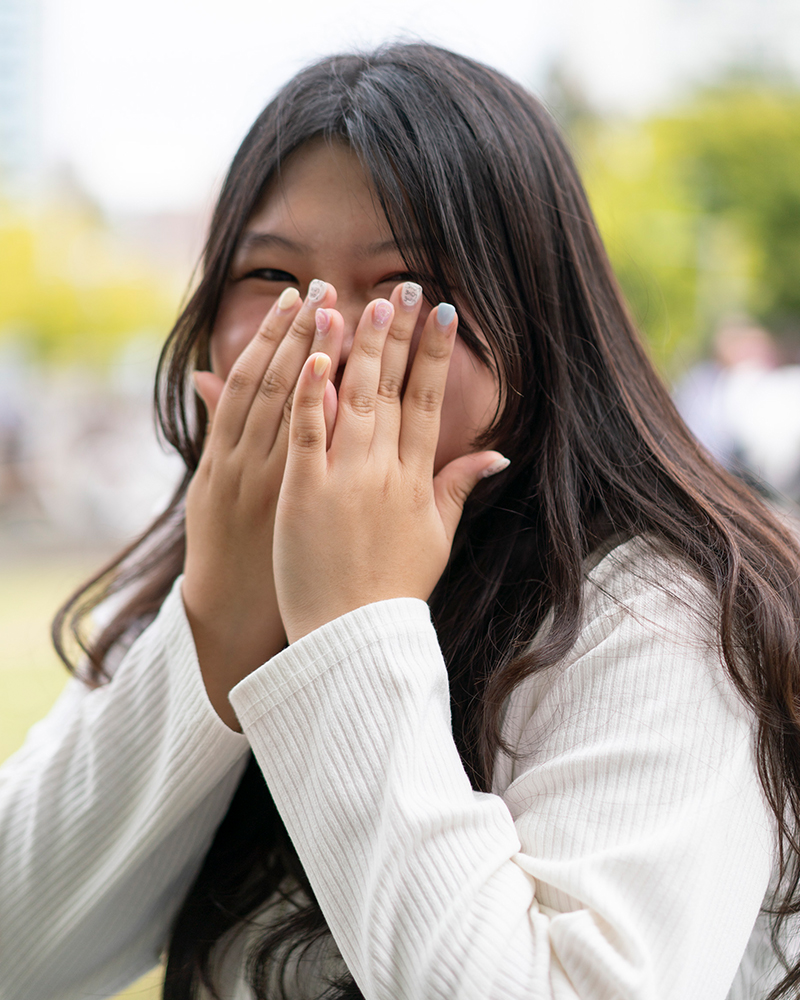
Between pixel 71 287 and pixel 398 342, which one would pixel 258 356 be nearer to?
pixel 398 342

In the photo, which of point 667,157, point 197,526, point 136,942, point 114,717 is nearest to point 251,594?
point 197,526

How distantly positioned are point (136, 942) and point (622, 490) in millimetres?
957

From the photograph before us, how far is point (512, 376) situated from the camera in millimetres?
1227

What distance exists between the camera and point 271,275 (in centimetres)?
128

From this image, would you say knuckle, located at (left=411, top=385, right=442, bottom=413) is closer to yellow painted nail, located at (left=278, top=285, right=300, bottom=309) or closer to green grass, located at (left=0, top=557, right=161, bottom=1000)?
yellow painted nail, located at (left=278, top=285, right=300, bottom=309)

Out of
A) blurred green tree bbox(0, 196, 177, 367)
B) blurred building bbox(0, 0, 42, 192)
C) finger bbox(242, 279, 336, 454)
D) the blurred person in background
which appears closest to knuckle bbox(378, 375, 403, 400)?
finger bbox(242, 279, 336, 454)

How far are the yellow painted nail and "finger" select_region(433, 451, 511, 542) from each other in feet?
0.97

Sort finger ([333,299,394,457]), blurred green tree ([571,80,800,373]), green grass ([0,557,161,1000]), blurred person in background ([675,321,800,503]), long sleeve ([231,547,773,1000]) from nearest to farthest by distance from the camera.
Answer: long sleeve ([231,547,773,1000]), finger ([333,299,394,457]), green grass ([0,557,161,1000]), blurred person in background ([675,321,800,503]), blurred green tree ([571,80,800,373])

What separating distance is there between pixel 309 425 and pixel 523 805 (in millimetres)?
489

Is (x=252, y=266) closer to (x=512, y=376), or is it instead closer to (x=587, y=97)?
(x=512, y=376)

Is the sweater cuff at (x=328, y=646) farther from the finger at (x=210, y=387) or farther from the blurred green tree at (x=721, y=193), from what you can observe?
the blurred green tree at (x=721, y=193)

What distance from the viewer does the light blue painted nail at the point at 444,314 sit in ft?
3.59

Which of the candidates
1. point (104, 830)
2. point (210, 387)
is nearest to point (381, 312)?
point (210, 387)

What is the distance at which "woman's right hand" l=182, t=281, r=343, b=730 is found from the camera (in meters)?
1.17
